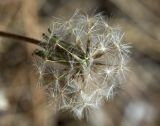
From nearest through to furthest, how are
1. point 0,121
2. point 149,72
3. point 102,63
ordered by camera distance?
point 102,63
point 0,121
point 149,72

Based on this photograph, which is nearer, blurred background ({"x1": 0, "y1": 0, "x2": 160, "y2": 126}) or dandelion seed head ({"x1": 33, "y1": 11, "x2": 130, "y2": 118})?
dandelion seed head ({"x1": 33, "y1": 11, "x2": 130, "y2": 118})

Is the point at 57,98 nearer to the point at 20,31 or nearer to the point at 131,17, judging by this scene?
the point at 20,31

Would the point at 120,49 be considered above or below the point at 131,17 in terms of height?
below

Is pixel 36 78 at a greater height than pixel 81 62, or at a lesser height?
greater

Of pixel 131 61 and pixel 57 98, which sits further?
pixel 131 61

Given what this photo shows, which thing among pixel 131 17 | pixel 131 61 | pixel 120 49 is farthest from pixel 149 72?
pixel 120 49
